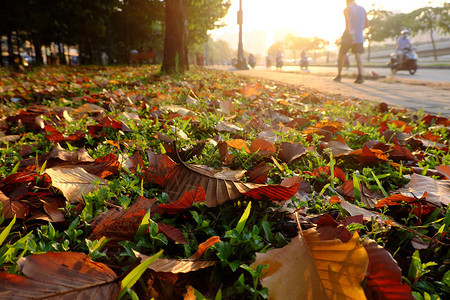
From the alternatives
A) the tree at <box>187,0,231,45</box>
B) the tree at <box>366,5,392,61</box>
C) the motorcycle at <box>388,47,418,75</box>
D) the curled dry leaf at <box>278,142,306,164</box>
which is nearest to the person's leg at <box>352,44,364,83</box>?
the curled dry leaf at <box>278,142,306,164</box>

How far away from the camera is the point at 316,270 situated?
27.6 inches

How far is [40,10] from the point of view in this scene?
52.0 ft

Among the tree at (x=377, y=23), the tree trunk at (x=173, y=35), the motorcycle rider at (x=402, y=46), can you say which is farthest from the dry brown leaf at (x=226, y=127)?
the tree at (x=377, y=23)

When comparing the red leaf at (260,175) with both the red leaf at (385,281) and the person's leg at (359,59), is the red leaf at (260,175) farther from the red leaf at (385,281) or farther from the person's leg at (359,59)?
the person's leg at (359,59)

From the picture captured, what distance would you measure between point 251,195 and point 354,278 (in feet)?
1.53

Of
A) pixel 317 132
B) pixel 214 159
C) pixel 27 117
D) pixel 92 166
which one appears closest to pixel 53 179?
pixel 92 166

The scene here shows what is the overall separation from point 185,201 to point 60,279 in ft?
1.43

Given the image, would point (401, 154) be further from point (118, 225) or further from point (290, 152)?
point (118, 225)

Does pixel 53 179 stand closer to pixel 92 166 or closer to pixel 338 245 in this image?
pixel 92 166

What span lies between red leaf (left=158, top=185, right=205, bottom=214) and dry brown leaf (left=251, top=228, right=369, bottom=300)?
32 centimetres

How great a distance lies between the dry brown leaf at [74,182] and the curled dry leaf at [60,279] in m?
0.39

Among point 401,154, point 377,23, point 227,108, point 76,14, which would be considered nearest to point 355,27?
point 227,108

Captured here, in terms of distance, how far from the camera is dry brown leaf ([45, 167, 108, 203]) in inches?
43.3

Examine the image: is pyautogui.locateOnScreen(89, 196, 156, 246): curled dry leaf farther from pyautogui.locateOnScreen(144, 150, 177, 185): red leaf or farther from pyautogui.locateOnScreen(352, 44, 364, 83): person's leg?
pyautogui.locateOnScreen(352, 44, 364, 83): person's leg
